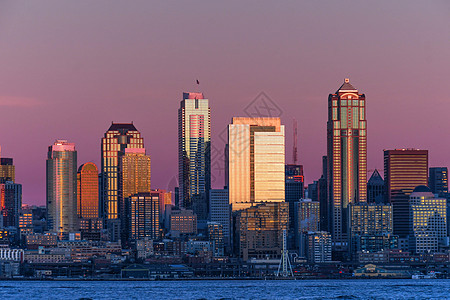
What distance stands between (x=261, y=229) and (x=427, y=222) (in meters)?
32.3

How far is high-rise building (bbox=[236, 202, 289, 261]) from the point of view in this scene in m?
176

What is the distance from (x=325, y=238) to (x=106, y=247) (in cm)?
3411

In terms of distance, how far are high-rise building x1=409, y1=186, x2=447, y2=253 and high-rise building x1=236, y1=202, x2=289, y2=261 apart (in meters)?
23.1

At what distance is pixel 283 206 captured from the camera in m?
191

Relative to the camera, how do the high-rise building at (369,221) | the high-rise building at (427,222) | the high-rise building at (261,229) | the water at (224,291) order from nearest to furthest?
the water at (224,291) → the high-rise building at (261,229) → the high-rise building at (427,222) → the high-rise building at (369,221)

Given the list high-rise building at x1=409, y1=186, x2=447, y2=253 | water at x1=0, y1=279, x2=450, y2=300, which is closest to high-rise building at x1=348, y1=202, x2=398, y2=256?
high-rise building at x1=409, y1=186, x2=447, y2=253

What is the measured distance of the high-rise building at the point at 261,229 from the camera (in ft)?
576

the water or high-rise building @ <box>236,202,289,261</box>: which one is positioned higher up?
high-rise building @ <box>236,202,289,261</box>

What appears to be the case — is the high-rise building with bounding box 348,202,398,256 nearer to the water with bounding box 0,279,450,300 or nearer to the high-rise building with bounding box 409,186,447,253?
the high-rise building with bounding box 409,186,447,253

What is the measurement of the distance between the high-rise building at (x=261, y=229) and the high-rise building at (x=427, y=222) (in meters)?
23.1

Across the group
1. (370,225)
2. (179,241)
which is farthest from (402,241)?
(179,241)

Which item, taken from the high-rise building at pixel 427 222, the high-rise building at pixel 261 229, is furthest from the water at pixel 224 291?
the high-rise building at pixel 427 222

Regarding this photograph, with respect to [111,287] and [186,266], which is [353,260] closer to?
[186,266]

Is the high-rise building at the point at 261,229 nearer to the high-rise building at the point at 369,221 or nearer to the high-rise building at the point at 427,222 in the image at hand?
the high-rise building at the point at 369,221
